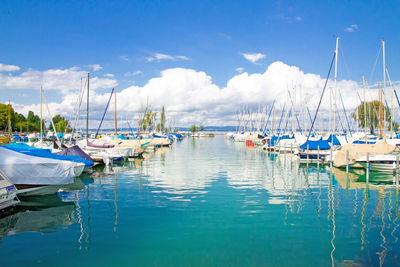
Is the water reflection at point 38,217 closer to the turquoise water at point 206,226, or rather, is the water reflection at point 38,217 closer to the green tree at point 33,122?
the turquoise water at point 206,226

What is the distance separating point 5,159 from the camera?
604 inches

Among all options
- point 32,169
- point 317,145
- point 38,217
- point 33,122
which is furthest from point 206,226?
point 33,122

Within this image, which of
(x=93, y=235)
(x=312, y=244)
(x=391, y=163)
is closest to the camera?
(x=312, y=244)

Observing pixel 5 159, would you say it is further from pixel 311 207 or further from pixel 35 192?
pixel 311 207

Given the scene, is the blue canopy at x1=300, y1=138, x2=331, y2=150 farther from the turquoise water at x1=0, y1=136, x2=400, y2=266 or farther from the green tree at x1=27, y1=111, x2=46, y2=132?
the green tree at x1=27, y1=111, x2=46, y2=132

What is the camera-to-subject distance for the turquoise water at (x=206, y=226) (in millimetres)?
9188

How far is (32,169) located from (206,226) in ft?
31.2

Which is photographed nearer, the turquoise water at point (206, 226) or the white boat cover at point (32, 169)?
the turquoise water at point (206, 226)

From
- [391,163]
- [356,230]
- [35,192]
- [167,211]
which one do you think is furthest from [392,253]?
[391,163]

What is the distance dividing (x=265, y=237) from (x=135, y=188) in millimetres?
10873

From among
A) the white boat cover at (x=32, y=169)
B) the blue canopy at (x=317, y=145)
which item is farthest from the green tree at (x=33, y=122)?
the white boat cover at (x=32, y=169)

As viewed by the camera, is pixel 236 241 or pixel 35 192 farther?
pixel 35 192

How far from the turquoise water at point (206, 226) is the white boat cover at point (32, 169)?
1.09 meters

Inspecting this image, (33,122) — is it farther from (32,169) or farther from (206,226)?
(206,226)
